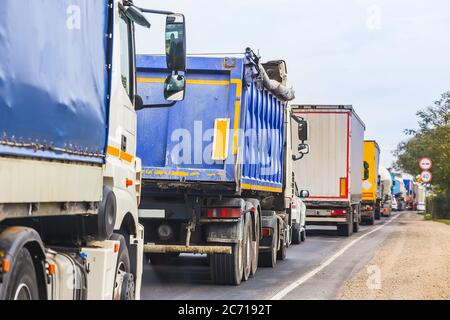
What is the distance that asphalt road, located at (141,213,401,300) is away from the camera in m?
12.2

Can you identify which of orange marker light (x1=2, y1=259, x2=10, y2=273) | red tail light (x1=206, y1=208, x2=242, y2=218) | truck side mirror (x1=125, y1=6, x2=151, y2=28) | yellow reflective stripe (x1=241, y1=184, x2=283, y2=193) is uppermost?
truck side mirror (x1=125, y1=6, x2=151, y2=28)

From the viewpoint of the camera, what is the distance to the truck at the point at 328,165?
1110 inches

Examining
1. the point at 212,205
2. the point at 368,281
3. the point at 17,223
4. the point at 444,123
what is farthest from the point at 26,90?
the point at 444,123

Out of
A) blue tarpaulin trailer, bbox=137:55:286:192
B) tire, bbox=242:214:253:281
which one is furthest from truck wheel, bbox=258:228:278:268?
blue tarpaulin trailer, bbox=137:55:286:192

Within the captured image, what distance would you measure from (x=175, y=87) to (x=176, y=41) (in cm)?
51

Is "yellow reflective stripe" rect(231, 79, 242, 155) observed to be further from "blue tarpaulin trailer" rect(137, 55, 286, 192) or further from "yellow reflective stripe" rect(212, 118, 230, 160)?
"yellow reflective stripe" rect(212, 118, 230, 160)

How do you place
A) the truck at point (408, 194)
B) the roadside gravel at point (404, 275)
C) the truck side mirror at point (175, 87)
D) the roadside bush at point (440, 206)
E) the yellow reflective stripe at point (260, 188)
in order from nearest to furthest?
the truck side mirror at point (175, 87)
the roadside gravel at point (404, 275)
the yellow reflective stripe at point (260, 188)
the roadside bush at point (440, 206)
the truck at point (408, 194)

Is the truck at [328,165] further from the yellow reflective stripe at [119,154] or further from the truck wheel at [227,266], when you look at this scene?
the yellow reflective stripe at [119,154]

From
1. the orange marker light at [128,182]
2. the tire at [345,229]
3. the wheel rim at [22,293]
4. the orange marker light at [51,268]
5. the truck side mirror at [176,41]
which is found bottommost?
the tire at [345,229]

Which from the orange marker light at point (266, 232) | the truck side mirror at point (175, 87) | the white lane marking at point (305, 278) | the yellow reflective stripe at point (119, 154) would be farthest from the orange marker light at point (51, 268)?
the orange marker light at point (266, 232)

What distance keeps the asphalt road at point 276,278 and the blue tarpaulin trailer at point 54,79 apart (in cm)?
529

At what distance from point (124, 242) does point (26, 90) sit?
284cm

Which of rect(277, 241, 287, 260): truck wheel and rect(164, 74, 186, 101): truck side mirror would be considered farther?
rect(277, 241, 287, 260): truck wheel

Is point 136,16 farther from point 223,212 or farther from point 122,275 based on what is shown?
point 223,212
